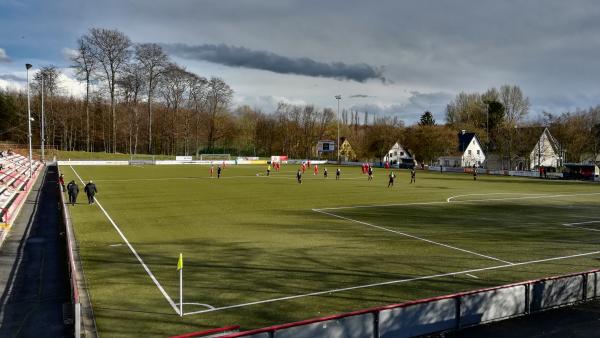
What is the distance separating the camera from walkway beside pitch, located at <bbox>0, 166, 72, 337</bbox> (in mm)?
10562

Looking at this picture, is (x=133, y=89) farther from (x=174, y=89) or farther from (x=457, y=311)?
(x=457, y=311)

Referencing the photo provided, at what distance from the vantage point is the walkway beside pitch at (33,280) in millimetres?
10562

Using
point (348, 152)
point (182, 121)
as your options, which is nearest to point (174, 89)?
point (182, 121)

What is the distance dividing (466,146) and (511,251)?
78655 millimetres

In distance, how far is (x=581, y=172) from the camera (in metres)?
62.4

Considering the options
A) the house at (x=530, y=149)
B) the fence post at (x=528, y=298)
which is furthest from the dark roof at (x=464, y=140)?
the fence post at (x=528, y=298)

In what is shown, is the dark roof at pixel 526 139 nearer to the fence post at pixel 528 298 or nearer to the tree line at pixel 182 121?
the tree line at pixel 182 121

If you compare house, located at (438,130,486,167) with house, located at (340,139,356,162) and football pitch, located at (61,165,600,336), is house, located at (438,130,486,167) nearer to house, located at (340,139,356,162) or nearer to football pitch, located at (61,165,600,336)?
house, located at (340,139,356,162)

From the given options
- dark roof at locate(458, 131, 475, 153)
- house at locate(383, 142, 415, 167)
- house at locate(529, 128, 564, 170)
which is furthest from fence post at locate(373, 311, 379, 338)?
house at locate(383, 142, 415, 167)

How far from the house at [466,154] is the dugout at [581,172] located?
27.6 metres

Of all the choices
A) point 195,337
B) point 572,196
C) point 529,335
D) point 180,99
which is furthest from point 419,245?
point 180,99

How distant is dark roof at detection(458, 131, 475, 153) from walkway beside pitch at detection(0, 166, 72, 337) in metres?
82.7

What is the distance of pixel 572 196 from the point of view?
128ft

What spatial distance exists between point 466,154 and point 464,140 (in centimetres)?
314
